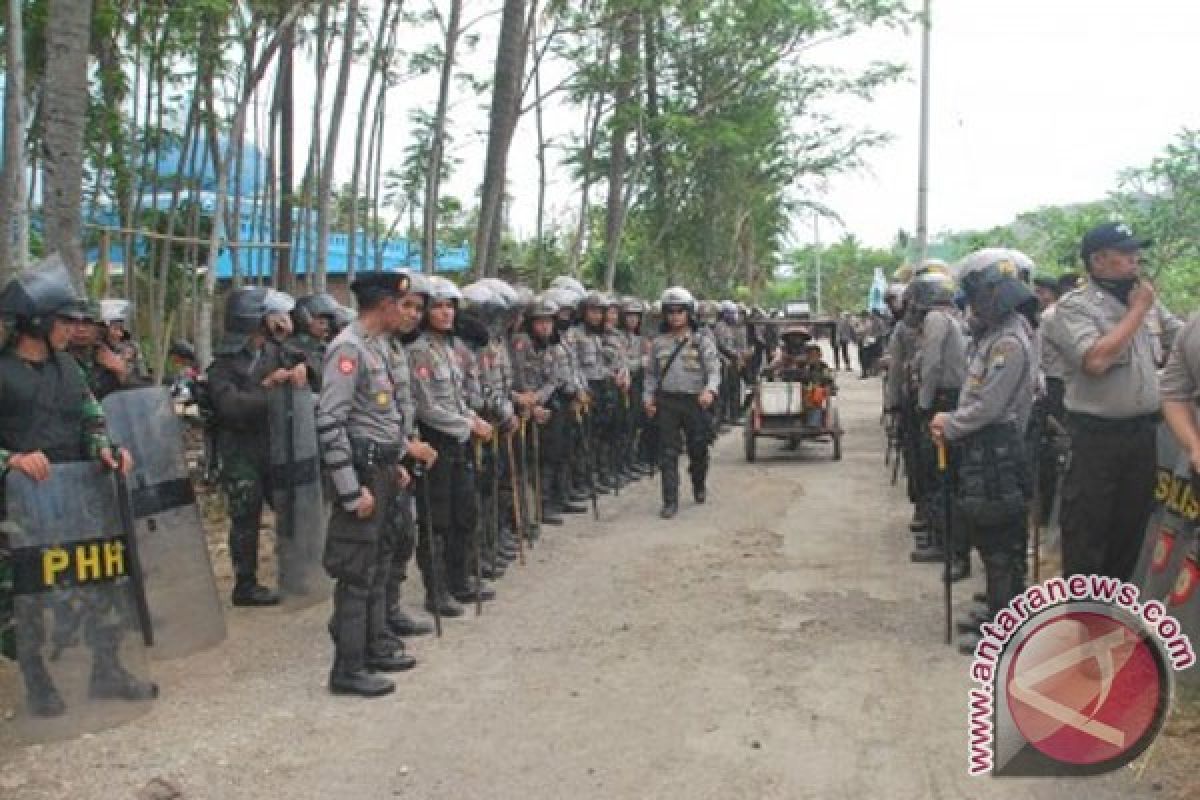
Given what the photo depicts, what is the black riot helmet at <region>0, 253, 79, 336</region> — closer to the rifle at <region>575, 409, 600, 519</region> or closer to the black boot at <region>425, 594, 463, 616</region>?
the black boot at <region>425, 594, 463, 616</region>

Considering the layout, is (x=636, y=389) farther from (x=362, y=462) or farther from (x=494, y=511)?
(x=362, y=462)

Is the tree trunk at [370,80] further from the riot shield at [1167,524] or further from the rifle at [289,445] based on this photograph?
the riot shield at [1167,524]

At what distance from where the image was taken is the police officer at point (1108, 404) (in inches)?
219

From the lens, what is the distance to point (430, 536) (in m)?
6.92

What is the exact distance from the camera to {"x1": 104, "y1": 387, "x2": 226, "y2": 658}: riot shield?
609cm

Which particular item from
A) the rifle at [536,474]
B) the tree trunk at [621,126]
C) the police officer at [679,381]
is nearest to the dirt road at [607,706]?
the rifle at [536,474]

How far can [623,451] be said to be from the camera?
43.5 feet

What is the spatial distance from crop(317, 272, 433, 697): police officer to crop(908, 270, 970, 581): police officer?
378 centimetres

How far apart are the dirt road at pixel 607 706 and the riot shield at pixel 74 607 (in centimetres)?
17

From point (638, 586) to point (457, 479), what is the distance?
1.47 m

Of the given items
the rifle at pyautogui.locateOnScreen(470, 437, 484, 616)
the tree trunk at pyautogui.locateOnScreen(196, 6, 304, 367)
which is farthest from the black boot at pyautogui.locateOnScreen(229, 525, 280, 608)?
the tree trunk at pyautogui.locateOnScreen(196, 6, 304, 367)

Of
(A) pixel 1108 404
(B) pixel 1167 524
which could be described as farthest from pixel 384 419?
(B) pixel 1167 524

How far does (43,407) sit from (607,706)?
9.39 ft

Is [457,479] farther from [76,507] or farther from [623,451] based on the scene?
[623,451]
